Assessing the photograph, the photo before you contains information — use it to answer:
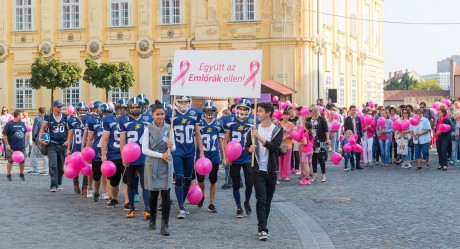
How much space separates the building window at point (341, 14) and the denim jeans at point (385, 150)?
2231cm

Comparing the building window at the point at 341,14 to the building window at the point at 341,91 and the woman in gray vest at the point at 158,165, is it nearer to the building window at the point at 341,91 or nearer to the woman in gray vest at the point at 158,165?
the building window at the point at 341,91

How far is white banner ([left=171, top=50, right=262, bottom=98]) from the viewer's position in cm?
1241

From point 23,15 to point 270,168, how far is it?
3688cm

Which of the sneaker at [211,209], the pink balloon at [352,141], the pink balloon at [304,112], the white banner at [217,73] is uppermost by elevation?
the white banner at [217,73]

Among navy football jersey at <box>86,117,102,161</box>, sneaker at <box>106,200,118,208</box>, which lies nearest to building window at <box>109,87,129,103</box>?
navy football jersey at <box>86,117,102,161</box>

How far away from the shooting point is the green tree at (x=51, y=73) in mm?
38969

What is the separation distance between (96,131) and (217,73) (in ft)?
11.9

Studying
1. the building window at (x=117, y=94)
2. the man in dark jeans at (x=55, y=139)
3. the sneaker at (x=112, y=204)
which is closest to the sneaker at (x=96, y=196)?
the sneaker at (x=112, y=204)

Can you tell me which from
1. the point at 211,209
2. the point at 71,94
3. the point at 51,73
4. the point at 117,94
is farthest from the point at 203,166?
the point at 71,94

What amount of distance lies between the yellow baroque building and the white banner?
27.6 meters

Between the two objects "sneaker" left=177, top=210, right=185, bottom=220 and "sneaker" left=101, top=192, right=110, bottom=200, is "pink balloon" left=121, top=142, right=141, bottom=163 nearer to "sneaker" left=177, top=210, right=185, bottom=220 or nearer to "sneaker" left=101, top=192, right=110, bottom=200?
"sneaker" left=177, top=210, right=185, bottom=220

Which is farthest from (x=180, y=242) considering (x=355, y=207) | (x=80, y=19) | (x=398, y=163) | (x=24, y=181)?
(x=80, y=19)

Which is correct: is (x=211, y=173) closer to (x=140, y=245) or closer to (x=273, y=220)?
(x=273, y=220)

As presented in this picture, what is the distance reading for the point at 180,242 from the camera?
10.5 metres
